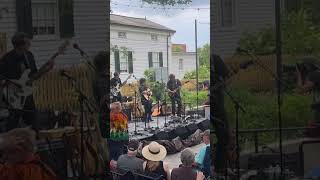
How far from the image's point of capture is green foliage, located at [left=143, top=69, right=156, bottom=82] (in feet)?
9.02

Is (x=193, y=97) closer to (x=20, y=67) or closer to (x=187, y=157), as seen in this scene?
(x=187, y=157)

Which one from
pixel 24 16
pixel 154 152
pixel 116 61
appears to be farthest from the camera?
pixel 154 152

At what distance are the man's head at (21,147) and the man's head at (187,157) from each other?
874 mm

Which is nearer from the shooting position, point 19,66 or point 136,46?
point 19,66

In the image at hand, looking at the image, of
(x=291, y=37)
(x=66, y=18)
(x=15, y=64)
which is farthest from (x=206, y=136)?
(x=15, y=64)

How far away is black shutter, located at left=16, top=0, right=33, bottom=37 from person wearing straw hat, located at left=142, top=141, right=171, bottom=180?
0.95m

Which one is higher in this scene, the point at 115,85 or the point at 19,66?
the point at 19,66

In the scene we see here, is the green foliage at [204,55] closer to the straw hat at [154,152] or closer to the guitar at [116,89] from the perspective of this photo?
the guitar at [116,89]

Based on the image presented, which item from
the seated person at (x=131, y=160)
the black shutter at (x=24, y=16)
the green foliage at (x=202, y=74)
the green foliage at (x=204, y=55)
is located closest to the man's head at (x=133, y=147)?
the seated person at (x=131, y=160)

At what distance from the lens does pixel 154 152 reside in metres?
2.84

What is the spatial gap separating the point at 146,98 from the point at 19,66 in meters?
0.72

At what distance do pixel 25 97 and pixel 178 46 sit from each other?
0.91 meters

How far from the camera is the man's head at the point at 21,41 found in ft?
8.45

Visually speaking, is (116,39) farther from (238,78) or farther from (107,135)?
(238,78)
